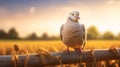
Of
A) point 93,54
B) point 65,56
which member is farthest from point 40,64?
point 93,54

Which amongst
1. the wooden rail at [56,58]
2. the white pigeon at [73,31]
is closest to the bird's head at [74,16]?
the white pigeon at [73,31]

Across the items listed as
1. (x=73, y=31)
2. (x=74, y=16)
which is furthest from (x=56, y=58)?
(x=74, y=16)

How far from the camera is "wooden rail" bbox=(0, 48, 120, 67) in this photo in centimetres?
351

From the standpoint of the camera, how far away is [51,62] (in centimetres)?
376

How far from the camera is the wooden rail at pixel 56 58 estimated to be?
3.51 meters

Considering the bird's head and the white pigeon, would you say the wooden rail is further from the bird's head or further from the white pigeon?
the bird's head

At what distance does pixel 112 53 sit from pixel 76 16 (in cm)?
61

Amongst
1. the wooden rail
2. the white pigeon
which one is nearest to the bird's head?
the white pigeon

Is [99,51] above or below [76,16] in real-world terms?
below

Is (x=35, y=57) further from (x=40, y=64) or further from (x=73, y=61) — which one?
(x=73, y=61)

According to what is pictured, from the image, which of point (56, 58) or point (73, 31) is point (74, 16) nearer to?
point (73, 31)

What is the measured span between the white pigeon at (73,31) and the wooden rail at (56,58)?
0.63 ft

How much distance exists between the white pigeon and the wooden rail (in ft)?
A: 0.63

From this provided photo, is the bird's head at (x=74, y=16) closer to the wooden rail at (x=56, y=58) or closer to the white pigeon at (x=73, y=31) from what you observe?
the white pigeon at (x=73, y=31)
